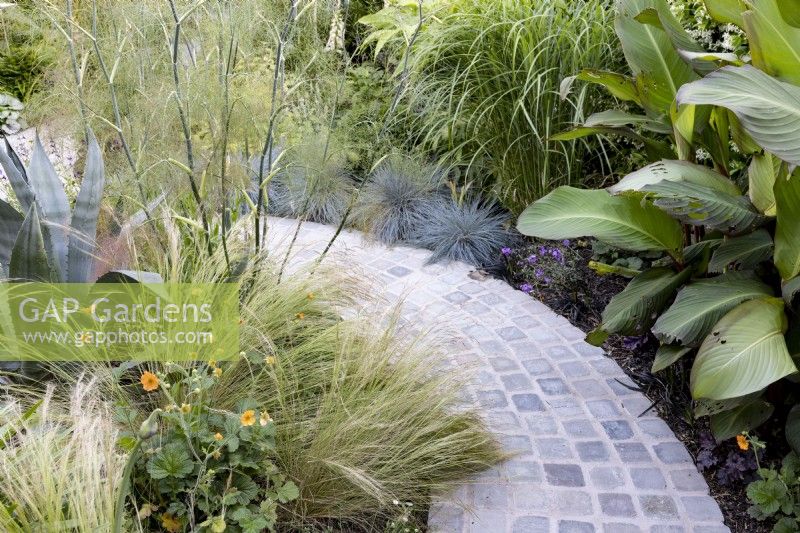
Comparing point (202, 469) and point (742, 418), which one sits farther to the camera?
point (742, 418)

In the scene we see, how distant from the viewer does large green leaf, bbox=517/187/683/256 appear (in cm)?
253

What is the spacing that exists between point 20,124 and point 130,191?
3.69 metres

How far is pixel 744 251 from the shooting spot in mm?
2377

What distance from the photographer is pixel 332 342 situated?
2629mm

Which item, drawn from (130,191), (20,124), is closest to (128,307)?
(130,191)

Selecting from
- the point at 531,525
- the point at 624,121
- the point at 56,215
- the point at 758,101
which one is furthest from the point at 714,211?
the point at 56,215

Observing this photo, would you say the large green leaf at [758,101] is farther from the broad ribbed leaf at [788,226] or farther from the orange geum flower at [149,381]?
the orange geum flower at [149,381]

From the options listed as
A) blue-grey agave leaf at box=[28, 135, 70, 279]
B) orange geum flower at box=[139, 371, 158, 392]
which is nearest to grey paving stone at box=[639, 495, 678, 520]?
orange geum flower at box=[139, 371, 158, 392]

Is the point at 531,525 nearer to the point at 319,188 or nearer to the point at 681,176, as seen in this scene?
the point at 681,176

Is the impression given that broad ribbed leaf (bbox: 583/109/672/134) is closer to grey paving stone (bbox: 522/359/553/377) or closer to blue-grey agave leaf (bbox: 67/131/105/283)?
grey paving stone (bbox: 522/359/553/377)

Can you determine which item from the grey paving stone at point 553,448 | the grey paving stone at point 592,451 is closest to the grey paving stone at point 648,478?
the grey paving stone at point 592,451

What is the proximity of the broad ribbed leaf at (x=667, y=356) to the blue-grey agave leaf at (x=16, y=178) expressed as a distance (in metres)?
2.48

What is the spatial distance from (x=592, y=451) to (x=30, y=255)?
2172 millimetres

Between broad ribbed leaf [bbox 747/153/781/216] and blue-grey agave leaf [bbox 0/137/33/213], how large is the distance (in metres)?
2.71
